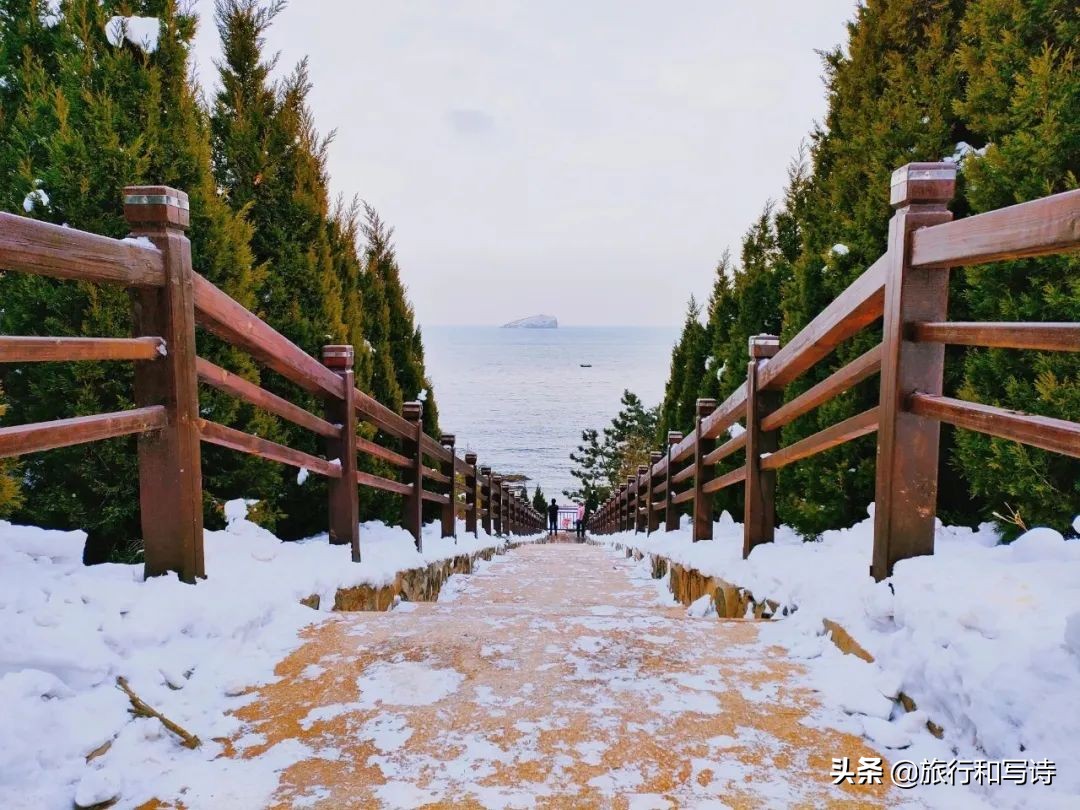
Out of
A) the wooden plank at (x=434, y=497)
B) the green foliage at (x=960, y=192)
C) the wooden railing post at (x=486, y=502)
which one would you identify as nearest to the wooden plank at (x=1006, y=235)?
the green foliage at (x=960, y=192)

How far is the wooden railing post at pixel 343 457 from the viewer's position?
3.69 metres

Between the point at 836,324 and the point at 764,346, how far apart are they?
38.6 inches

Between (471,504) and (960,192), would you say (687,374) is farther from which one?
(960,192)

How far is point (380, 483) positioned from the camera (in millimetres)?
4203

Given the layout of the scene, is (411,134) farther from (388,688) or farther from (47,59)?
(388,688)

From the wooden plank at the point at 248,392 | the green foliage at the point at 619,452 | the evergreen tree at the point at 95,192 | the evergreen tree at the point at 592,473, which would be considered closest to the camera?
the wooden plank at the point at 248,392

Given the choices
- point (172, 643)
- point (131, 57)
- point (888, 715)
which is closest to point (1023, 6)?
point (888, 715)

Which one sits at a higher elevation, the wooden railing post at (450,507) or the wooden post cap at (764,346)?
the wooden post cap at (764,346)

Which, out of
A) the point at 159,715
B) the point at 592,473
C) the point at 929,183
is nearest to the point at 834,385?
the point at 929,183

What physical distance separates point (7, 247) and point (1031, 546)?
2.85 meters

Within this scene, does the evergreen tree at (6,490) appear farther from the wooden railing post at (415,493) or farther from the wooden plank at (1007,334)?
the wooden plank at (1007,334)

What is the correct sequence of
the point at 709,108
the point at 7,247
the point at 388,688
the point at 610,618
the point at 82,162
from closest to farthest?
the point at 7,247 → the point at 388,688 → the point at 610,618 → the point at 82,162 → the point at 709,108

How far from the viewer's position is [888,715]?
160 centimetres

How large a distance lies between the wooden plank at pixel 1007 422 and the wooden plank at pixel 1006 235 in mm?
406
